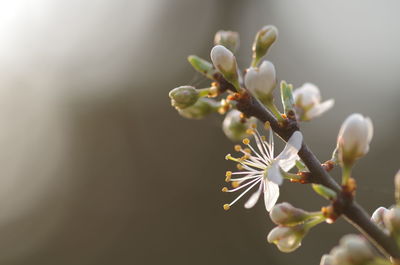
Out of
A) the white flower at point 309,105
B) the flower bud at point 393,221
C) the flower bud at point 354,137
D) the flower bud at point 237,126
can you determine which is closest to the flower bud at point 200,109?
the flower bud at point 237,126

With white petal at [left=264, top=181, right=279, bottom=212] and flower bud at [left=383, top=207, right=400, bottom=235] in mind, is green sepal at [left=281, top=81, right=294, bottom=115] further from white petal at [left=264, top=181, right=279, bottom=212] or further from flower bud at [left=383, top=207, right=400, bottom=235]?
flower bud at [left=383, top=207, right=400, bottom=235]

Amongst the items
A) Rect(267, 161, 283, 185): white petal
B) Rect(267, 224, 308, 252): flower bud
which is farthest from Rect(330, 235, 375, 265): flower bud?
Rect(267, 224, 308, 252): flower bud

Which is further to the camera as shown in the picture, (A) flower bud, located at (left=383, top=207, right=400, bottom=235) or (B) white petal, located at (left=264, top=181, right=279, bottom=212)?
(B) white petal, located at (left=264, top=181, right=279, bottom=212)

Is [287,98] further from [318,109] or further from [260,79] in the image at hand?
[318,109]

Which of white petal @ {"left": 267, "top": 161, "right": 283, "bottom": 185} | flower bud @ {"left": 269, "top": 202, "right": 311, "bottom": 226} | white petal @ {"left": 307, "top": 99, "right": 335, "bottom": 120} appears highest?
white petal @ {"left": 307, "top": 99, "right": 335, "bottom": 120}

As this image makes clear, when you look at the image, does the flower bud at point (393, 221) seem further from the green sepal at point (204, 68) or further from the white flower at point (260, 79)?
the green sepal at point (204, 68)

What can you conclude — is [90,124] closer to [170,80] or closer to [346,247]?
[170,80]
